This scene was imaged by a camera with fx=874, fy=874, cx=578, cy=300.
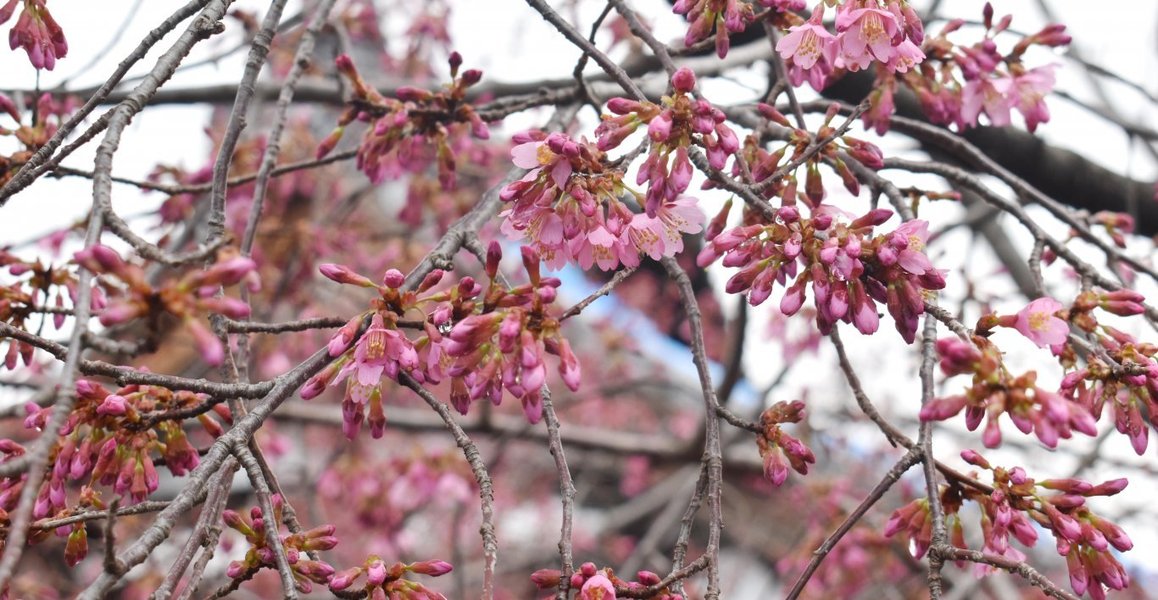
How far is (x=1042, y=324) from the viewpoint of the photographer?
4.02 feet

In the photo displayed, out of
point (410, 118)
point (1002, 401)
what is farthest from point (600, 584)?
point (410, 118)

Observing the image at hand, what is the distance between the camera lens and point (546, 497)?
23.8 feet

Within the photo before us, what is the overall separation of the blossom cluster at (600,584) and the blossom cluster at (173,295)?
0.54 metres

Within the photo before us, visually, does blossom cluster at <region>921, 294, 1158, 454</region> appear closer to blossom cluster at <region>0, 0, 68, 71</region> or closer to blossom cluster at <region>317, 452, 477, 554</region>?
blossom cluster at <region>0, 0, 68, 71</region>

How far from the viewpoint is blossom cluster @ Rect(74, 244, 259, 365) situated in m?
0.90

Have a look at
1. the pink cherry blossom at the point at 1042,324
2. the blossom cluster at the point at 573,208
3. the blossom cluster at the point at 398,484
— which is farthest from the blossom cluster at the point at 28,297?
the blossom cluster at the point at 398,484

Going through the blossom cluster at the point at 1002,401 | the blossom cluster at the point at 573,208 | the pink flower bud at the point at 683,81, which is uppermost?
the pink flower bud at the point at 683,81

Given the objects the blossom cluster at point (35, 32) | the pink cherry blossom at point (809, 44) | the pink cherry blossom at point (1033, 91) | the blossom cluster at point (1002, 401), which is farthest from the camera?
the pink cherry blossom at point (1033, 91)

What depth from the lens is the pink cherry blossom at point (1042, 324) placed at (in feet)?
3.98

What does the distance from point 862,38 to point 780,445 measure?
647 mm

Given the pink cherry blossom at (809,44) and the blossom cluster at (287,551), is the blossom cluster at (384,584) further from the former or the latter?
the pink cherry blossom at (809,44)

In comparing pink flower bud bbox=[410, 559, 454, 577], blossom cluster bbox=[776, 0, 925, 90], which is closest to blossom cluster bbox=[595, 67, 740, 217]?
blossom cluster bbox=[776, 0, 925, 90]

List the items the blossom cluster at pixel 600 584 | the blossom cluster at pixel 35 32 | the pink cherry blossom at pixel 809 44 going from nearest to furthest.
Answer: the blossom cluster at pixel 600 584 < the pink cherry blossom at pixel 809 44 < the blossom cluster at pixel 35 32

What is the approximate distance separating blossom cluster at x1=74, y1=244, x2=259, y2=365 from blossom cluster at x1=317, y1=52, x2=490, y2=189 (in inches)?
36.5
